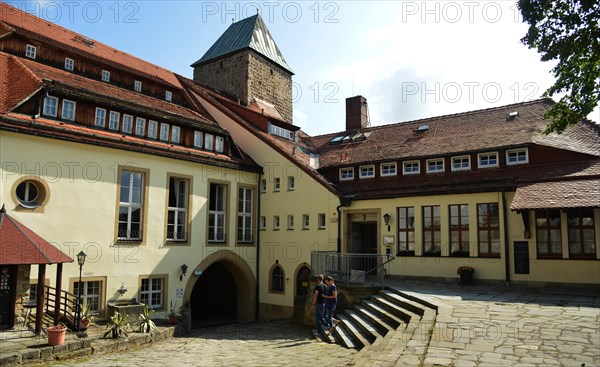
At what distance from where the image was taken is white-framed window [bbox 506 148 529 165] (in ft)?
59.7

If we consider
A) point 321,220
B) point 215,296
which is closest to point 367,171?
point 321,220

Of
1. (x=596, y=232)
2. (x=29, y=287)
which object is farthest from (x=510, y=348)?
(x=29, y=287)

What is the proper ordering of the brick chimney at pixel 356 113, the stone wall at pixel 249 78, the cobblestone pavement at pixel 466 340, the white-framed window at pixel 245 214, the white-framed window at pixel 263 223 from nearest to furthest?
the cobblestone pavement at pixel 466 340, the white-framed window at pixel 245 214, the white-framed window at pixel 263 223, the brick chimney at pixel 356 113, the stone wall at pixel 249 78

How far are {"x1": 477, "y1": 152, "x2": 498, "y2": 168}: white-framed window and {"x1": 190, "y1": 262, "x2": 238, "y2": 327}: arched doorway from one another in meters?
12.7

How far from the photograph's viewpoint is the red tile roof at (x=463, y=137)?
60.4 ft

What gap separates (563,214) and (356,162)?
9.17m

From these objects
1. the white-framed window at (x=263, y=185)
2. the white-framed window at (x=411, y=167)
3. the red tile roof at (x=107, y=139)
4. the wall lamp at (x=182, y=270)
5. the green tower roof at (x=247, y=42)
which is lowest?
the wall lamp at (x=182, y=270)

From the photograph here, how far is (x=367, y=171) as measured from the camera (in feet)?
73.1

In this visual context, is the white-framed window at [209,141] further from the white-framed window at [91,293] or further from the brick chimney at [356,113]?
the brick chimney at [356,113]

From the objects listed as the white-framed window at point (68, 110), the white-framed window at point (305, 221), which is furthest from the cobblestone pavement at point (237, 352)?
the white-framed window at point (68, 110)

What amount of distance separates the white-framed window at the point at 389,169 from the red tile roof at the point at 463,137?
294mm

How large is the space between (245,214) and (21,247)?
36.4 feet

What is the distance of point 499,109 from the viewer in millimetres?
22281

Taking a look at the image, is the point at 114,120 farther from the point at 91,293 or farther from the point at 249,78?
the point at 249,78
